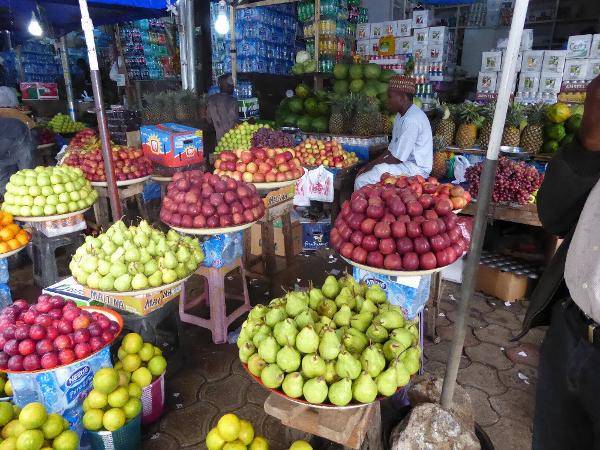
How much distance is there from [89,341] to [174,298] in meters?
0.68

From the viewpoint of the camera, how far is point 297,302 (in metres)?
1.74

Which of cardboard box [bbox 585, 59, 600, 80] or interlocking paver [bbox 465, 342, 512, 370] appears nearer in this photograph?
interlocking paver [bbox 465, 342, 512, 370]

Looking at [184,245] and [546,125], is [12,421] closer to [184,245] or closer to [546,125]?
[184,245]

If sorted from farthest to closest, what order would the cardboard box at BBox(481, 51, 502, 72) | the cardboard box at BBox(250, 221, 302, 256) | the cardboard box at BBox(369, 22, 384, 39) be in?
the cardboard box at BBox(369, 22, 384, 39) < the cardboard box at BBox(481, 51, 502, 72) < the cardboard box at BBox(250, 221, 302, 256)

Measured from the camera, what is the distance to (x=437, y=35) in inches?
306

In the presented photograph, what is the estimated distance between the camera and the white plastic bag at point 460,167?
15.4 feet

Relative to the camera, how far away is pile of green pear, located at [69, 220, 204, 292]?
2.41 m

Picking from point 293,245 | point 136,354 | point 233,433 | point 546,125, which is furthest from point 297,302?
point 546,125

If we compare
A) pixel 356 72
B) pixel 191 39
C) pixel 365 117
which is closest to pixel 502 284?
pixel 365 117

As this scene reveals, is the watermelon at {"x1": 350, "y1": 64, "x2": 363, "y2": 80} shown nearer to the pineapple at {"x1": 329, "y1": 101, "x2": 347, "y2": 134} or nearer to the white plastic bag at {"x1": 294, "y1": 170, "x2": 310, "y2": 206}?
the pineapple at {"x1": 329, "y1": 101, "x2": 347, "y2": 134}

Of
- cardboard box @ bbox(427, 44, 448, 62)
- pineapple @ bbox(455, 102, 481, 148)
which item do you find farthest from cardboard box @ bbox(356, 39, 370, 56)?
pineapple @ bbox(455, 102, 481, 148)

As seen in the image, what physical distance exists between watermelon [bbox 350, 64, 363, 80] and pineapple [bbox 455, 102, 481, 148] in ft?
5.68

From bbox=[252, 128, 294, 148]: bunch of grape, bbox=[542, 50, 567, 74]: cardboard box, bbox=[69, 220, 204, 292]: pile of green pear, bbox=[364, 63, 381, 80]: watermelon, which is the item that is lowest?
bbox=[69, 220, 204, 292]: pile of green pear

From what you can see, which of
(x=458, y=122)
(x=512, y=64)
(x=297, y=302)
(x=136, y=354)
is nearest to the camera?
(x=512, y=64)
